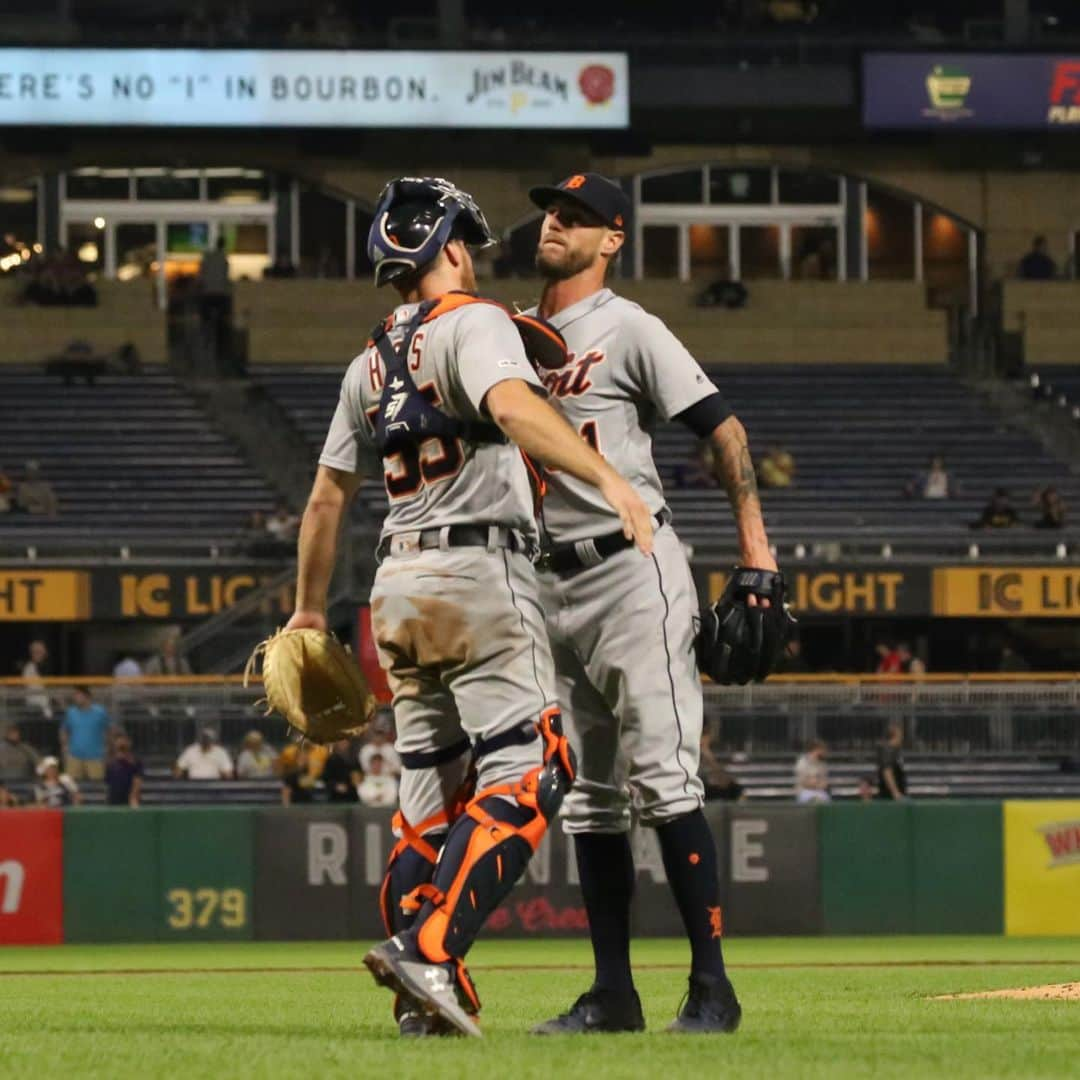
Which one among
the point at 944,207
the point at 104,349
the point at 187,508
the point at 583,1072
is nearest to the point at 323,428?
the point at 187,508

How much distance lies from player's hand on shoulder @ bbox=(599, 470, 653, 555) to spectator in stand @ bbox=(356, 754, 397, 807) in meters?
13.4

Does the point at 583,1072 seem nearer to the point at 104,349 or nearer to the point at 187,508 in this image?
the point at 187,508

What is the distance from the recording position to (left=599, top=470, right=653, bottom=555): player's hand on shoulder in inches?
214

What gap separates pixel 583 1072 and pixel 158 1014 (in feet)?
9.58

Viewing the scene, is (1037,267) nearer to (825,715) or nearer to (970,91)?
(970,91)

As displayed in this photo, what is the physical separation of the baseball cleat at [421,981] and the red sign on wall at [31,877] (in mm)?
11900

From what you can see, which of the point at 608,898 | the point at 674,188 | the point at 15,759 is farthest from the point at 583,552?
the point at 674,188

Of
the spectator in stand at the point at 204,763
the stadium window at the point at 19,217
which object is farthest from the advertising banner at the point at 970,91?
the spectator in stand at the point at 204,763

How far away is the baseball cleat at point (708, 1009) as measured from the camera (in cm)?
602

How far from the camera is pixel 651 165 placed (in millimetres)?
36312

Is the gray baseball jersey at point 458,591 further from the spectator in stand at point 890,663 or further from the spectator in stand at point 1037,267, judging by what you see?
the spectator in stand at point 1037,267

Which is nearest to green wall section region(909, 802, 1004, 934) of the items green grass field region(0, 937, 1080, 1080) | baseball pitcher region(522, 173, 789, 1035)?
green grass field region(0, 937, 1080, 1080)

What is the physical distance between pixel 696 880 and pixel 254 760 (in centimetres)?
1521

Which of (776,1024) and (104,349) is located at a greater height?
(104,349)
